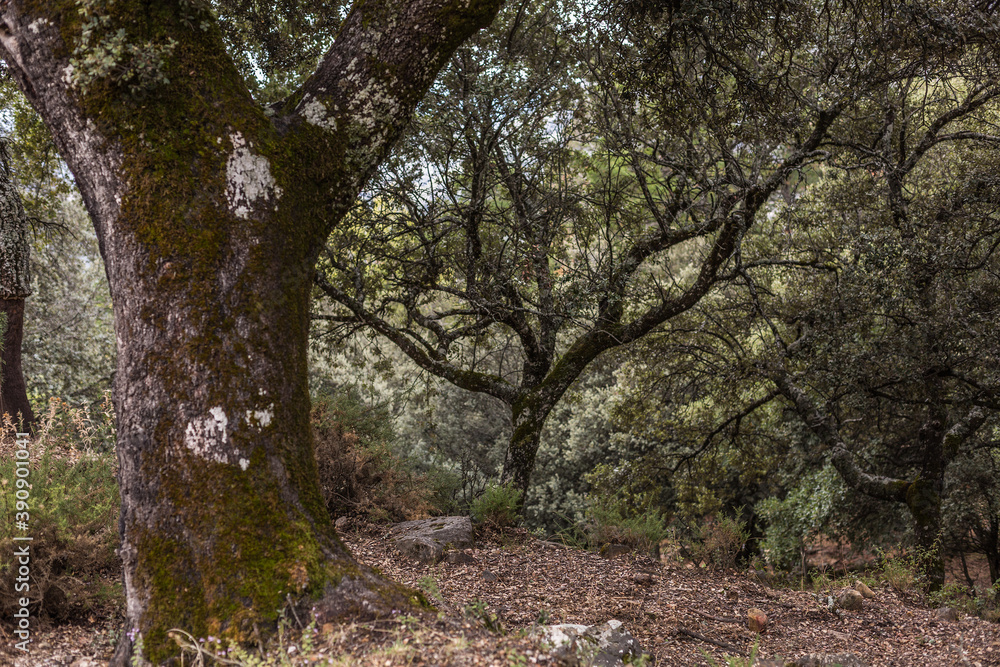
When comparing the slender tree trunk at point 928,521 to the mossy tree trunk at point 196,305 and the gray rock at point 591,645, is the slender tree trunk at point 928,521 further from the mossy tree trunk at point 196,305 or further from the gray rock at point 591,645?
the mossy tree trunk at point 196,305

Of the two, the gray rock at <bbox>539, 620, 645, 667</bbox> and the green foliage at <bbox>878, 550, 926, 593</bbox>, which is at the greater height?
the gray rock at <bbox>539, 620, 645, 667</bbox>

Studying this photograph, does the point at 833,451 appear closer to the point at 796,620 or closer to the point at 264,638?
the point at 796,620

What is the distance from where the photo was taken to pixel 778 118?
218 inches

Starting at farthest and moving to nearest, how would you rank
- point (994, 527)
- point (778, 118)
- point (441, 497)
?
point (994, 527), point (441, 497), point (778, 118)

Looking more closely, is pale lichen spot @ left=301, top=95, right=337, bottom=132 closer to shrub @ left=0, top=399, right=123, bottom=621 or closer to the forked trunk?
the forked trunk

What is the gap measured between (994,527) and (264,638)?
11.2 m

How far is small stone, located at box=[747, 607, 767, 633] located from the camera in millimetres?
4531

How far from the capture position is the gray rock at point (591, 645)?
8.98 ft

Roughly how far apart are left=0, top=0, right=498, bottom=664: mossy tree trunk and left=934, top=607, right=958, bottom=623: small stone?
16.3 feet

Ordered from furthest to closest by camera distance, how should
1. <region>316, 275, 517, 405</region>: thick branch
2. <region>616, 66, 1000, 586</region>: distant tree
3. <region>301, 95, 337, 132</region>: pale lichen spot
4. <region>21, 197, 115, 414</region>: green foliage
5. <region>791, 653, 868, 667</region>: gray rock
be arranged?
<region>21, 197, 115, 414</region>: green foliage, <region>316, 275, 517, 405</region>: thick branch, <region>616, 66, 1000, 586</region>: distant tree, <region>791, 653, 868, 667</region>: gray rock, <region>301, 95, 337, 132</region>: pale lichen spot

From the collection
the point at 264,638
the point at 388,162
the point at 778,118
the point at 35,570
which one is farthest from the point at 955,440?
the point at 35,570

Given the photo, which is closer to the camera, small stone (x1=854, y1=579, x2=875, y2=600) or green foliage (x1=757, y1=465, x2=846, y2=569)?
small stone (x1=854, y1=579, x2=875, y2=600)

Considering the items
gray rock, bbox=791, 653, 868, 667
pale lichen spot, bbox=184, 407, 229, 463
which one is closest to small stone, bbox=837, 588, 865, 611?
gray rock, bbox=791, 653, 868, 667

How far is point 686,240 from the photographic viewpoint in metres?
7.70
